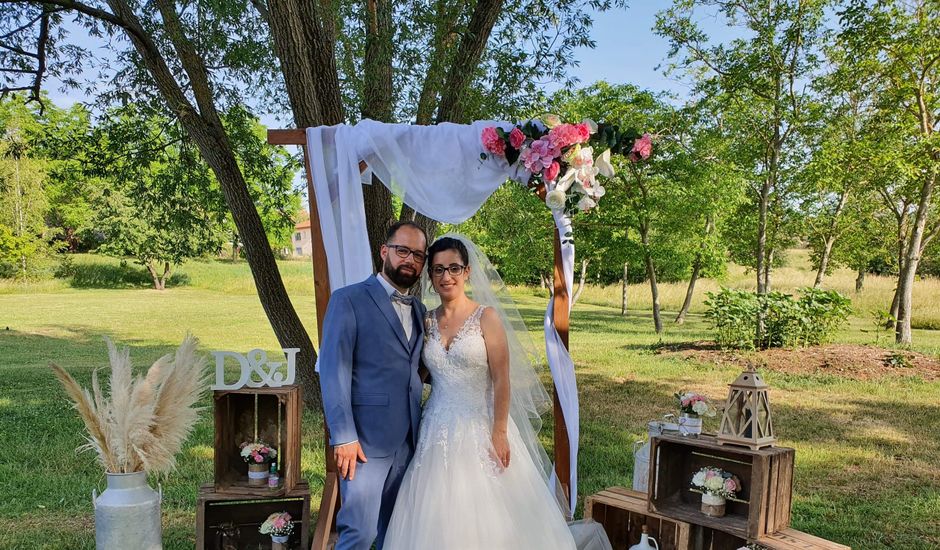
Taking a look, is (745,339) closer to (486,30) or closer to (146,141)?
(486,30)

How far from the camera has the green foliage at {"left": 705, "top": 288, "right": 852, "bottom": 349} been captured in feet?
39.6

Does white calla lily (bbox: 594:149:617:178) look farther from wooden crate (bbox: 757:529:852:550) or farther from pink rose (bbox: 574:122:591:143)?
wooden crate (bbox: 757:529:852:550)

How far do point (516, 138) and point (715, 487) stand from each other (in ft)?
7.39

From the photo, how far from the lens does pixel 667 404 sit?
8.63 m

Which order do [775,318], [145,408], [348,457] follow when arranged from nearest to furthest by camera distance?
[145,408]
[348,457]
[775,318]

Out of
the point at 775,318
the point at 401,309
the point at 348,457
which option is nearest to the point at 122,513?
the point at 348,457

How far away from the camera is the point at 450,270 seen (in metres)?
3.48

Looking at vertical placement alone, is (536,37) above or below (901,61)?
below

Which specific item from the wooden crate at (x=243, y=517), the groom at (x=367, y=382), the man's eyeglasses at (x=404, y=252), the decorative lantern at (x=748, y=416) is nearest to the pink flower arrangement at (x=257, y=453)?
the wooden crate at (x=243, y=517)

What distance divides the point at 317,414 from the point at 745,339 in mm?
7950

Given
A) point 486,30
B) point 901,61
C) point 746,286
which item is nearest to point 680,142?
point 901,61

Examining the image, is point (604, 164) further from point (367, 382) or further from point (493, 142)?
point (367, 382)

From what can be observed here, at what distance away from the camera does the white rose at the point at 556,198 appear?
4117mm

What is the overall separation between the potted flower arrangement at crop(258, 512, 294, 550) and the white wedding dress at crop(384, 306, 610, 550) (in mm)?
801
